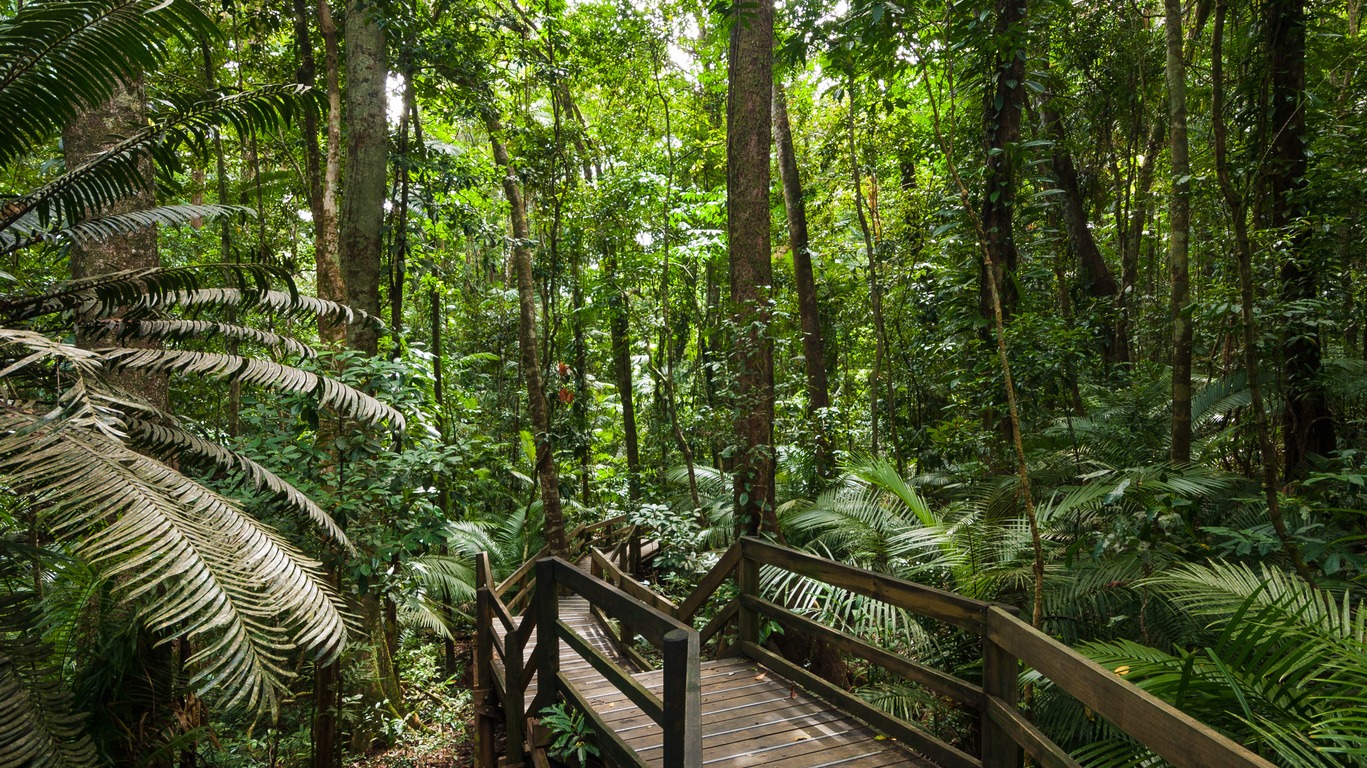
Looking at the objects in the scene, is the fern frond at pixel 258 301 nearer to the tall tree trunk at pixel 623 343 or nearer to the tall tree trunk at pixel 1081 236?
the tall tree trunk at pixel 623 343

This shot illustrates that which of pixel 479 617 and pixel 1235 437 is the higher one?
pixel 1235 437

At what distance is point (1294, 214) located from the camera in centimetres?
531

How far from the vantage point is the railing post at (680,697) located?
2477 millimetres

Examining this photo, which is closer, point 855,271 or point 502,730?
point 502,730

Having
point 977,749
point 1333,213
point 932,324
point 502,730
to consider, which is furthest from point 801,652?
point 1333,213

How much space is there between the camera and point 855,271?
12.6 meters

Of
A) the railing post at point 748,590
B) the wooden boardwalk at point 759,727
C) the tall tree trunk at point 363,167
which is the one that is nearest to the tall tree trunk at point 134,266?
the tall tree trunk at point 363,167

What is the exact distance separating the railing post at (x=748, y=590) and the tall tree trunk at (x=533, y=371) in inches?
159

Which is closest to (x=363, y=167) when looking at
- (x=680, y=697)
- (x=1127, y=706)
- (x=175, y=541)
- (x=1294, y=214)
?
(x=175, y=541)

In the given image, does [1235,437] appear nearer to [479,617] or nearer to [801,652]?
[801,652]

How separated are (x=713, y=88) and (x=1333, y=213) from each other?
9.20 m

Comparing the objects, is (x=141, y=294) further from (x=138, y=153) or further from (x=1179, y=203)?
(x=1179, y=203)

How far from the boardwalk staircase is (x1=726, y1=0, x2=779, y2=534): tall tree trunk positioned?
1.03 m

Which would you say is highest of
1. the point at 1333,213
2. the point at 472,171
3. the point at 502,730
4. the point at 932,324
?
the point at 472,171
